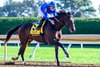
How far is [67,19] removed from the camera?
1024 centimetres

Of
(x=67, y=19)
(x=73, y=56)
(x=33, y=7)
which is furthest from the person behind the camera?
(x=33, y=7)

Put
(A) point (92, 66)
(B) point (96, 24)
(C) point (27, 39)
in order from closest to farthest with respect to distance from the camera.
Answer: (A) point (92, 66) < (C) point (27, 39) < (B) point (96, 24)

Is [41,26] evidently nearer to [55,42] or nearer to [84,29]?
[55,42]

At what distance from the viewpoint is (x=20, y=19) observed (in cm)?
3189

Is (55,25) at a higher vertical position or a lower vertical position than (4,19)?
higher

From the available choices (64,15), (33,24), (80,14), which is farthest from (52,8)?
(80,14)

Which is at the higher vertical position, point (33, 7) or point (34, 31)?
point (34, 31)

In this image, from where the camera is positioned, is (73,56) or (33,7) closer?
(73,56)

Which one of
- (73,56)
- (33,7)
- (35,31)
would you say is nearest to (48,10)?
(35,31)

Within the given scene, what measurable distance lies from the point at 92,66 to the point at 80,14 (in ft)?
142

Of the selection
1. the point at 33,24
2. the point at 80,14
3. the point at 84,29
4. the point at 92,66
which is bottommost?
the point at 80,14

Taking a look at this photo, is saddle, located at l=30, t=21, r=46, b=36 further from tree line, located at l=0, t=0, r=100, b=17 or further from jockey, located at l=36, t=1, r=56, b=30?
tree line, located at l=0, t=0, r=100, b=17

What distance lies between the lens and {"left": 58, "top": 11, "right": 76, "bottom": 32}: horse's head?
1004 cm

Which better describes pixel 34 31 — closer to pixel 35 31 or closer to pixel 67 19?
pixel 35 31
